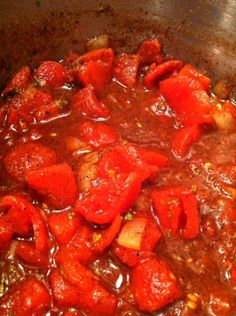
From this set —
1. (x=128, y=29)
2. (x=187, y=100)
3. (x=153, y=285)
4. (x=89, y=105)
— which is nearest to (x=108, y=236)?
(x=153, y=285)

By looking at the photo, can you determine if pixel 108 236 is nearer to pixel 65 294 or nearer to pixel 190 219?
pixel 65 294

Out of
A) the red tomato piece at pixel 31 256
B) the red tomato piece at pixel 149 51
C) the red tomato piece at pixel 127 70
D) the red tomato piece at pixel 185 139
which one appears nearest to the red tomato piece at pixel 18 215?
the red tomato piece at pixel 31 256

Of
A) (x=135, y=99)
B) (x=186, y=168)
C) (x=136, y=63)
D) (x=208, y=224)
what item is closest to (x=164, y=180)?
(x=186, y=168)

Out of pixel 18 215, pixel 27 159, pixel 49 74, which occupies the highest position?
pixel 49 74

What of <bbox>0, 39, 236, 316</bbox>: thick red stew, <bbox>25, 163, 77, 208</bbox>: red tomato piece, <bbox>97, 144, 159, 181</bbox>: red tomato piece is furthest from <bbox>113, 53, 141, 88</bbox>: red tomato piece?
<bbox>25, 163, 77, 208</bbox>: red tomato piece

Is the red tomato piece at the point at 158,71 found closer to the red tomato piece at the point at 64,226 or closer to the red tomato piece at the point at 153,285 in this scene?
the red tomato piece at the point at 64,226

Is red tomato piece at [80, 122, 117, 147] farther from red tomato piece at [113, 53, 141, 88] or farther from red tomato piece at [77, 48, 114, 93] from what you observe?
red tomato piece at [113, 53, 141, 88]
